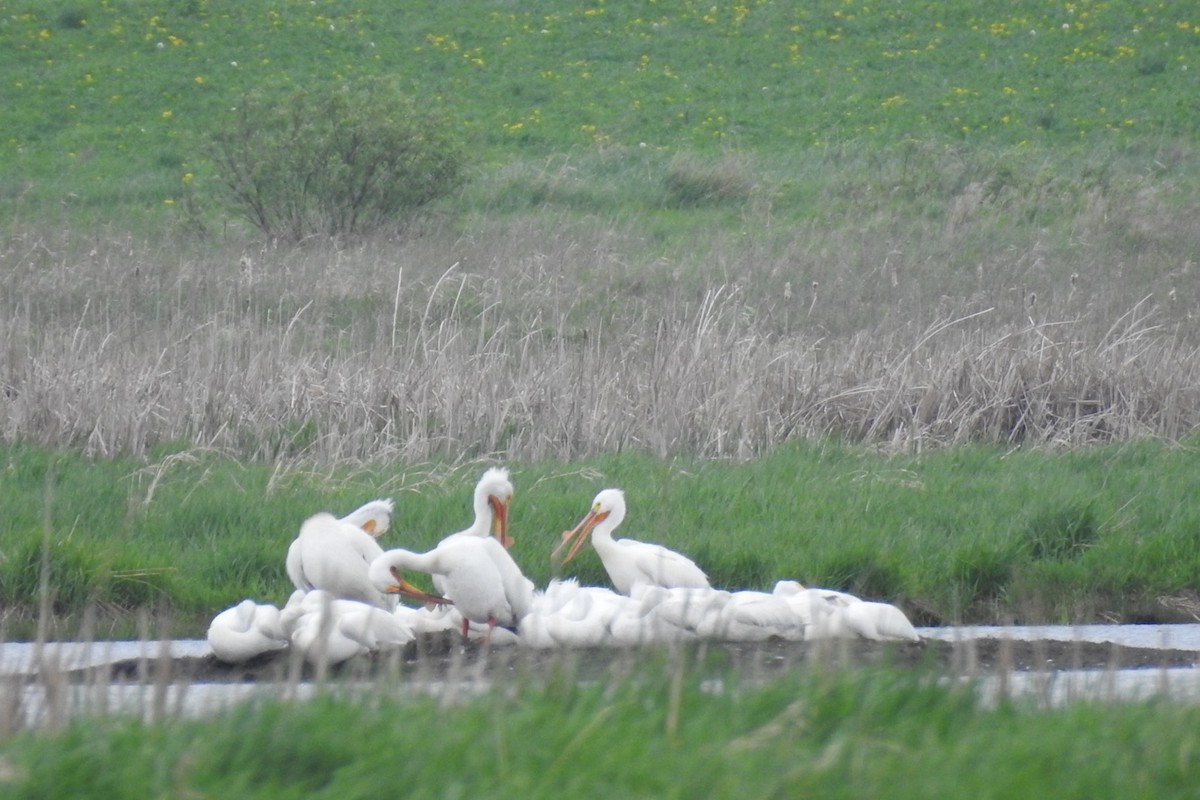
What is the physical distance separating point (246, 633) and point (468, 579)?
2.97 feet

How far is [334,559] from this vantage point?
6332 millimetres

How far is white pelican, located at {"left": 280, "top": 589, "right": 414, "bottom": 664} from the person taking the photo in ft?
18.8

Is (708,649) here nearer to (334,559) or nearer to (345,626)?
(345,626)

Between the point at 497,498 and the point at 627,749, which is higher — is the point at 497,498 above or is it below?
below

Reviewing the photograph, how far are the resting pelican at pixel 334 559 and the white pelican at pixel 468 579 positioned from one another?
0.11m

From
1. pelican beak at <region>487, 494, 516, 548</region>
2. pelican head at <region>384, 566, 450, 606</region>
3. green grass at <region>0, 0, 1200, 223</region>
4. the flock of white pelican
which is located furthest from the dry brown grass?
green grass at <region>0, 0, 1200, 223</region>

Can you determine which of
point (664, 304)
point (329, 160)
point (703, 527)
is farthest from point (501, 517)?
point (329, 160)

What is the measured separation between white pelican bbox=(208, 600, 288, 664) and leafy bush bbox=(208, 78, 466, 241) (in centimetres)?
1157

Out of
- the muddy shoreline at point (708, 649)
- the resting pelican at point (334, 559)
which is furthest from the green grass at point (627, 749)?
the resting pelican at point (334, 559)

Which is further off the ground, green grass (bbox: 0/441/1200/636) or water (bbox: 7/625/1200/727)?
water (bbox: 7/625/1200/727)

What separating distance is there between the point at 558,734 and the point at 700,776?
1.25 ft

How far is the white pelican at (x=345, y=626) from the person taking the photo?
226 inches

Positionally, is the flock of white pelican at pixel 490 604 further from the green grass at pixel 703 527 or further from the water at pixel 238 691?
the green grass at pixel 703 527

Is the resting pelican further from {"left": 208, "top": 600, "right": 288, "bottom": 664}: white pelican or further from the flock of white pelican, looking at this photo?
{"left": 208, "top": 600, "right": 288, "bottom": 664}: white pelican
